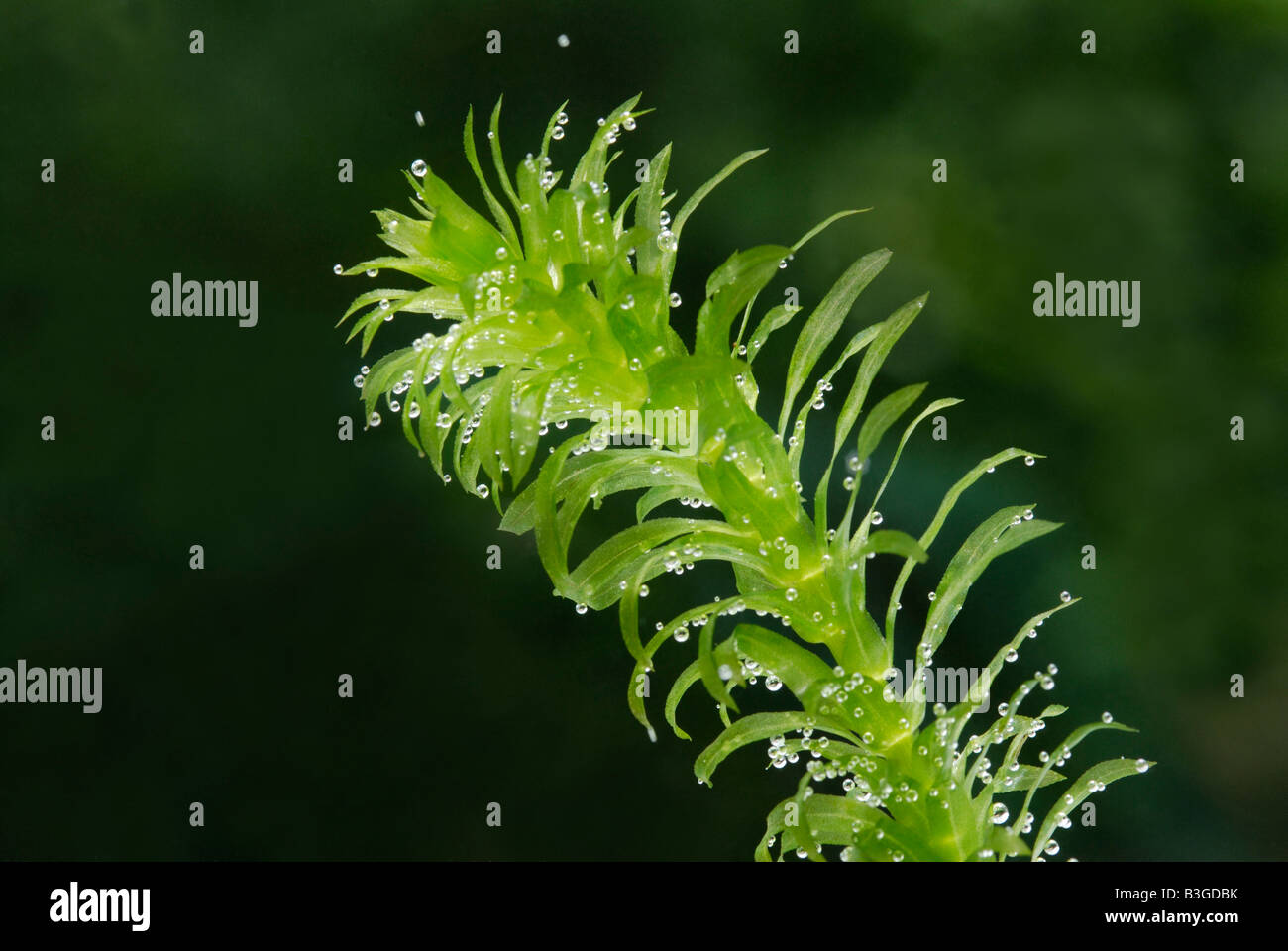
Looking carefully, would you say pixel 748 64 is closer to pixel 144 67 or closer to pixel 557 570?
A: pixel 144 67

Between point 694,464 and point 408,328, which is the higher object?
point 408,328

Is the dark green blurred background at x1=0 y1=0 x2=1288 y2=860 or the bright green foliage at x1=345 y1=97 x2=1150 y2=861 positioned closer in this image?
the bright green foliage at x1=345 y1=97 x2=1150 y2=861

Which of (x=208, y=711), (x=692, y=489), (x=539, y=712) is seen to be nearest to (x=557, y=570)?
(x=692, y=489)

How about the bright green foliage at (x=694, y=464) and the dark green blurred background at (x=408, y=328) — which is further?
the dark green blurred background at (x=408, y=328)

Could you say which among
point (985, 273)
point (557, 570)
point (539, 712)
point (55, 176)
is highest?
point (55, 176)
